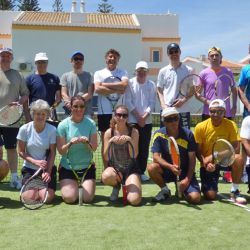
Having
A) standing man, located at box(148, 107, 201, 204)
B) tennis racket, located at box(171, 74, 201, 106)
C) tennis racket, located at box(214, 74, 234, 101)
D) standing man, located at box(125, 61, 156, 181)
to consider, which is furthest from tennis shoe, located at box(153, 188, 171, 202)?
tennis racket, located at box(214, 74, 234, 101)

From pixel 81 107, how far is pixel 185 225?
218 cm

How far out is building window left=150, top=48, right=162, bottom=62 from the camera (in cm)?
3622

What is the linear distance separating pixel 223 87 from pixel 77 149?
264 centimetres

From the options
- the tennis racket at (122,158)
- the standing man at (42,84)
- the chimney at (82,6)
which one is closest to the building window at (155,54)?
the chimney at (82,6)

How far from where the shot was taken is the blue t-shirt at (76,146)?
6000 millimetres

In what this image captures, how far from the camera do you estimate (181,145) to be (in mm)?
5969

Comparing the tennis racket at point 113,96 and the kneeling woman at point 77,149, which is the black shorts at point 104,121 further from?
the kneeling woman at point 77,149

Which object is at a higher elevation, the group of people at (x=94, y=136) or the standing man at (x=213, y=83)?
the standing man at (x=213, y=83)

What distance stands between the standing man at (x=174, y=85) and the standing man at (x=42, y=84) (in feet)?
5.75

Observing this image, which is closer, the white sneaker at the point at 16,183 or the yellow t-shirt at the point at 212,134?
the yellow t-shirt at the point at 212,134

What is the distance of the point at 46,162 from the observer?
228 inches

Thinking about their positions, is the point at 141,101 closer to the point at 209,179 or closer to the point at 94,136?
the point at 94,136

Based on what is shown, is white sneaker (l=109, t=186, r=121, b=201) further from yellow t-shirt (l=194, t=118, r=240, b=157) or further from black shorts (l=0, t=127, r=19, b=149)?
black shorts (l=0, t=127, r=19, b=149)

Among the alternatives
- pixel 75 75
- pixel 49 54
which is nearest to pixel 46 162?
pixel 75 75
